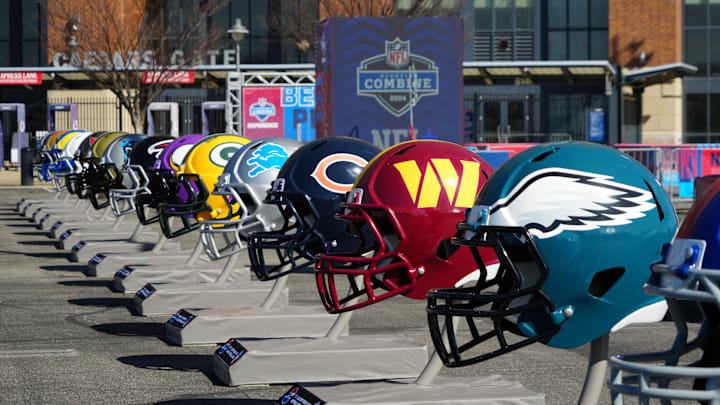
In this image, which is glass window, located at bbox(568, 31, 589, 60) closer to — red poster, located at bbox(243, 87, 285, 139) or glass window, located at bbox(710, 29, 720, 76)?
glass window, located at bbox(710, 29, 720, 76)

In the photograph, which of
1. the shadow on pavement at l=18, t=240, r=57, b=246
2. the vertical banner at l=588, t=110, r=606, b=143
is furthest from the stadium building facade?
the shadow on pavement at l=18, t=240, r=57, b=246

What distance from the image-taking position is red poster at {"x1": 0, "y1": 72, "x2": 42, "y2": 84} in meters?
40.9

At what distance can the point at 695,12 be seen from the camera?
4225 centimetres

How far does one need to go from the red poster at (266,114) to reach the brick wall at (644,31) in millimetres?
20651

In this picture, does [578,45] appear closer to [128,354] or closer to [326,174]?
[128,354]

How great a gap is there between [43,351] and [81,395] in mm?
1476

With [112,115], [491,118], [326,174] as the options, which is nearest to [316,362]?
[326,174]

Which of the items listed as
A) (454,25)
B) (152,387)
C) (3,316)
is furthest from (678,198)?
(152,387)

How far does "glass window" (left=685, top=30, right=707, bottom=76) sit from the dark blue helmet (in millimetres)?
37232

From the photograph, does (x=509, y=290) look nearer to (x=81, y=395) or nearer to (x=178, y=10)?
(x=81, y=395)

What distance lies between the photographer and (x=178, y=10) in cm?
3800

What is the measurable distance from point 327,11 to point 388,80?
68.3ft

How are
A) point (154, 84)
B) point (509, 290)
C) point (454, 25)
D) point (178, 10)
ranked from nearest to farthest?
1. point (509, 290)
2. point (454, 25)
3. point (154, 84)
4. point (178, 10)

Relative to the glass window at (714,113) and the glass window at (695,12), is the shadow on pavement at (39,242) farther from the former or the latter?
the glass window at (695,12)
